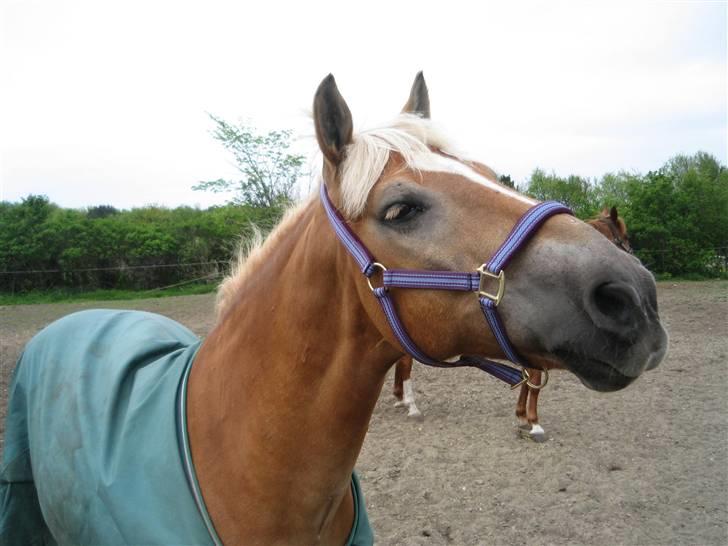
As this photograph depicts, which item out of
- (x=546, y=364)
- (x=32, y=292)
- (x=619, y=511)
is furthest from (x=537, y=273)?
(x=32, y=292)

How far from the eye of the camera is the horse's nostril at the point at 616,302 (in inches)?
50.0

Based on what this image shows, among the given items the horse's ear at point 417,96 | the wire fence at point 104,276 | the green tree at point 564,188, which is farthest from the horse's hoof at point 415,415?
the green tree at point 564,188

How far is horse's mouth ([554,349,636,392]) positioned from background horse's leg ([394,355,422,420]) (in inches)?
191

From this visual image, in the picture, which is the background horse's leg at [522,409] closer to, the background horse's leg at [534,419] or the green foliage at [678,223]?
the background horse's leg at [534,419]

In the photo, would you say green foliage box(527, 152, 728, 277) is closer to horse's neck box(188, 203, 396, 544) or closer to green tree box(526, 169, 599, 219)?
green tree box(526, 169, 599, 219)

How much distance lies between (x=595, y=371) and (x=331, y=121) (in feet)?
3.73

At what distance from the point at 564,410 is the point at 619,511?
2.26 m

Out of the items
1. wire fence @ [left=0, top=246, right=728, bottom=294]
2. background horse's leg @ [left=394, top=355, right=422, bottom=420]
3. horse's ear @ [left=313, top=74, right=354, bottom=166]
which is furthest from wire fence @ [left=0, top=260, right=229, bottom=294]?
horse's ear @ [left=313, top=74, right=354, bottom=166]

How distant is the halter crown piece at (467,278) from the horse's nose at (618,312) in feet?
0.78

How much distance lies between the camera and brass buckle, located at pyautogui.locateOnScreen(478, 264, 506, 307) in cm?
142

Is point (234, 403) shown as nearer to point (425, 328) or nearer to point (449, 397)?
point (425, 328)

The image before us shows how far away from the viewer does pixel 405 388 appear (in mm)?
6367

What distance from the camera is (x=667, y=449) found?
513cm

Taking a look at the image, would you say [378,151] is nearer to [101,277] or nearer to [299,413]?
[299,413]
